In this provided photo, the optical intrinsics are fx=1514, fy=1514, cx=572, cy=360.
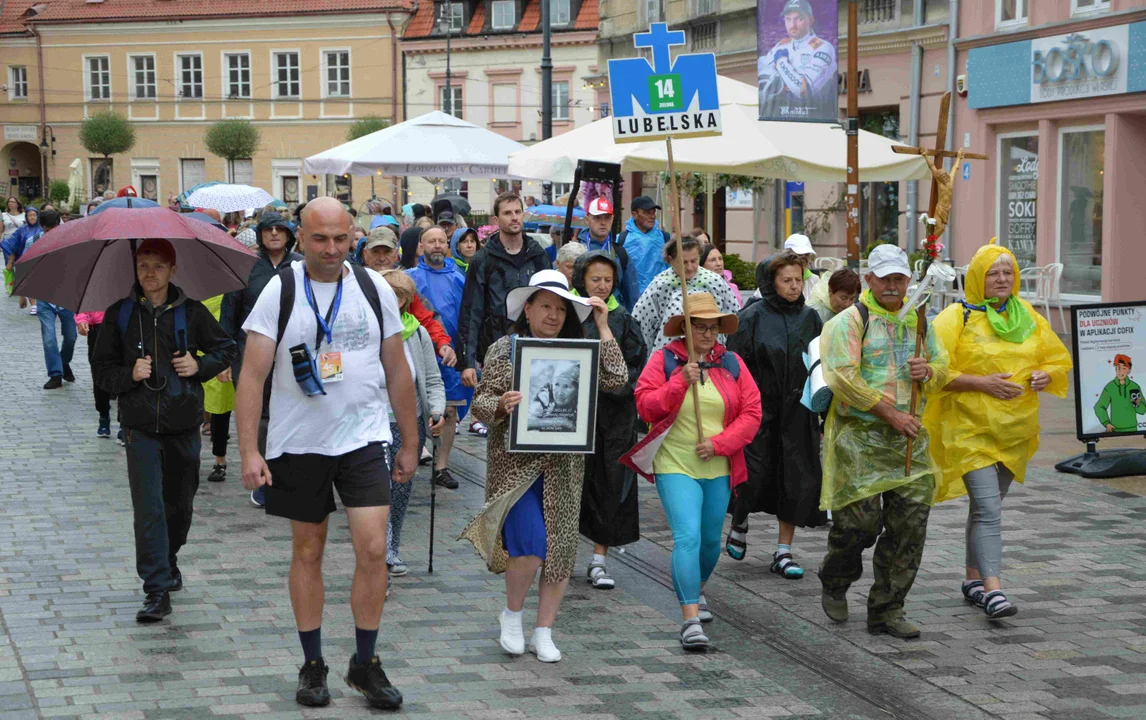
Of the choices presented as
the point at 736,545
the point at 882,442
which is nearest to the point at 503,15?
the point at 736,545

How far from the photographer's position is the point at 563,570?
6.53 metres

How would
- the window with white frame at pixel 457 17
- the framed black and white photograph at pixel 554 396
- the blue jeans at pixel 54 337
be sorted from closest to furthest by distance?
1. the framed black and white photograph at pixel 554 396
2. the blue jeans at pixel 54 337
3. the window with white frame at pixel 457 17

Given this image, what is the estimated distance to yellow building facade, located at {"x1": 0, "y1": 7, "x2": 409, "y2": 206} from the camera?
2511 inches

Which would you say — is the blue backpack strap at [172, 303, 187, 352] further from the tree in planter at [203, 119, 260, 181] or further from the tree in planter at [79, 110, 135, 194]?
the tree in planter at [79, 110, 135, 194]

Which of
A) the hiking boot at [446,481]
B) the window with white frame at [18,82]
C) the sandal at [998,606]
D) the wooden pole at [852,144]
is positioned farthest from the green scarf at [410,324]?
the window with white frame at [18,82]

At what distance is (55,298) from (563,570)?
2.94 m

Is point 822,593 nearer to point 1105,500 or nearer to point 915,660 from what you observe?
point 915,660

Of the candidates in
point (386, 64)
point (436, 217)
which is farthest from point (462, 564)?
point (386, 64)

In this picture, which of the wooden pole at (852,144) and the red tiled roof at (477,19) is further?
the red tiled roof at (477,19)

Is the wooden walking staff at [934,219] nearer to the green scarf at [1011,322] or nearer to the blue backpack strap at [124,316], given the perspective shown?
the green scarf at [1011,322]

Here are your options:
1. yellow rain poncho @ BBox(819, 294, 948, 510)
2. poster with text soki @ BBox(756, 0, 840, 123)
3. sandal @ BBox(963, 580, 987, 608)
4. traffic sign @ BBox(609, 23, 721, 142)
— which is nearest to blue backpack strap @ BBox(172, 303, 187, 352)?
traffic sign @ BBox(609, 23, 721, 142)

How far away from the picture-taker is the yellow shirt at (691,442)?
687cm

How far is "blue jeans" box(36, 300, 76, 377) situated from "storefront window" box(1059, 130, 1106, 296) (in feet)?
40.7

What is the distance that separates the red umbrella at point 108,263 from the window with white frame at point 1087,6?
14.2 meters
